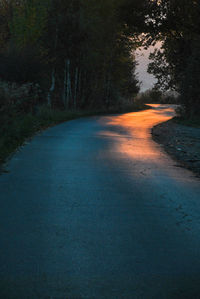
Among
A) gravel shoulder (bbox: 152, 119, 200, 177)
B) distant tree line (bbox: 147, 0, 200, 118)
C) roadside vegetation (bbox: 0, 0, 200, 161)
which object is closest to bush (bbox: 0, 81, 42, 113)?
roadside vegetation (bbox: 0, 0, 200, 161)

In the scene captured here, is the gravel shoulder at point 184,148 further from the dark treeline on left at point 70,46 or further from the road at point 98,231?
the dark treeline on left at point 70,46

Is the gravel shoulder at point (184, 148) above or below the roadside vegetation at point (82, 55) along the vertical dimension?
below

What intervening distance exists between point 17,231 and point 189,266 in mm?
2203

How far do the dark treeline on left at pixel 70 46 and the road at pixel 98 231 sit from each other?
14.9 meters

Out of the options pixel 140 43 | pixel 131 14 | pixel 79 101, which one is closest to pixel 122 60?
pixel 79 101

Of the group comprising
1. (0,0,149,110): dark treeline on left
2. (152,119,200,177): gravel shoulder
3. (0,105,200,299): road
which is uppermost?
(0,0,149,110): dark treeline on left

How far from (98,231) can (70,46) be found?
32266 millimetres

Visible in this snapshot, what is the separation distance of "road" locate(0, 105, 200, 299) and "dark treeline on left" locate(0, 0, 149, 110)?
14.9m

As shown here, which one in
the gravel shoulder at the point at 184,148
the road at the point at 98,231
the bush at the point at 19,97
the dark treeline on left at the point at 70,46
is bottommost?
the gravel shoulder at the point at 184,148

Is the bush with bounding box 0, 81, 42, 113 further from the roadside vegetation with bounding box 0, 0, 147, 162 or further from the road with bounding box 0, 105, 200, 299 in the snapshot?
the road with bounding box 0, 105, 200, 299

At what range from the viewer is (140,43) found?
31.9 meters

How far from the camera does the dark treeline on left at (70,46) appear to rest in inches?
1078

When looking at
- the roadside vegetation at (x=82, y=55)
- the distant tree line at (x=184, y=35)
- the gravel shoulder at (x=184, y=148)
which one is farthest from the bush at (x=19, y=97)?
the distant tree line at (x=184, y=35)

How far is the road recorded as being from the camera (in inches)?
155
